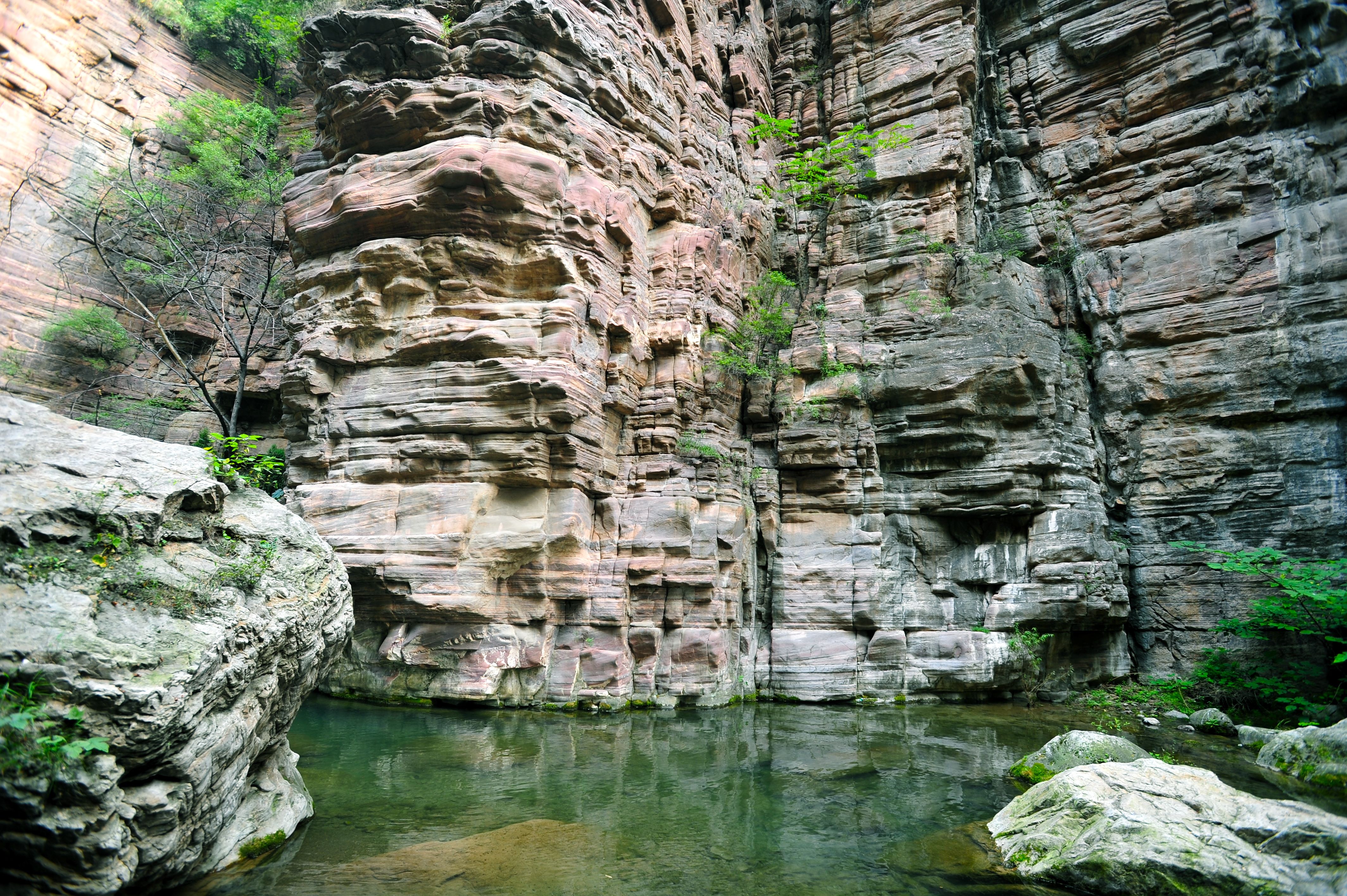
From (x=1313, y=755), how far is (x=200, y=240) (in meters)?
25.0

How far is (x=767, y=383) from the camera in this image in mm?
15258

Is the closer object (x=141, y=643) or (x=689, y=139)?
(x=141, y=643)

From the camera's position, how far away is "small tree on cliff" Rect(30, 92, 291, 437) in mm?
18484

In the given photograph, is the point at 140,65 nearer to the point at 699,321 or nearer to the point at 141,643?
the point at 699,321

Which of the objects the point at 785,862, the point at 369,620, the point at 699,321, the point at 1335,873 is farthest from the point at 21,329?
the point at 1335,873

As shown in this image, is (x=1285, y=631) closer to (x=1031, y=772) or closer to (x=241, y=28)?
(x=1031, y=772)

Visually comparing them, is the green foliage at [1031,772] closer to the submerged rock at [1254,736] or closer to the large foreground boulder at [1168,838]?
the large foreground boulder at [1168,838]

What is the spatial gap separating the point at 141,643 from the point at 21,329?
20347 millimetres

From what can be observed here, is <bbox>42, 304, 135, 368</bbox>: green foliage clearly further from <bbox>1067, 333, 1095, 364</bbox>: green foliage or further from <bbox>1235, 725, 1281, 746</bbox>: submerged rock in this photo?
<bbox>1235, 725, 1281, 746</bbox>: submerged rock

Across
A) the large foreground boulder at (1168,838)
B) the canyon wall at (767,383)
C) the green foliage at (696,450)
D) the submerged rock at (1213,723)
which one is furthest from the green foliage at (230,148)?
the submerged rock at (1213,723)

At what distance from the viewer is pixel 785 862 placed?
521cm

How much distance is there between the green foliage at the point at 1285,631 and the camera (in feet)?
34.7

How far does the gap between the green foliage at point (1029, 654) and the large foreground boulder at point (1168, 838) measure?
7.03m

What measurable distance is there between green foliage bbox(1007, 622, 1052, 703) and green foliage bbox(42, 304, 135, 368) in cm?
2388
